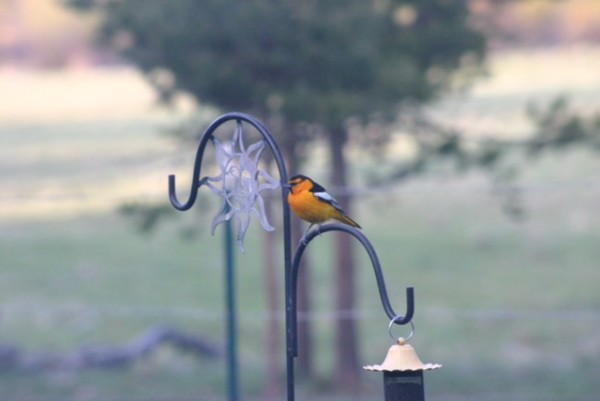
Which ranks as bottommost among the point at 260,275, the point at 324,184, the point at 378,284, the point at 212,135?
the point at 378,284

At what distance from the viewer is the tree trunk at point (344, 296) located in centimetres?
908

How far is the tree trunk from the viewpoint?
357 inches

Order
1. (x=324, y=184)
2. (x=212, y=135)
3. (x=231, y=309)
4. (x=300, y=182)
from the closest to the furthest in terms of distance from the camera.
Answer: (x=212, y=135)
(x=300, y=182)
(x=231, y=309)
(x=324, y=184)

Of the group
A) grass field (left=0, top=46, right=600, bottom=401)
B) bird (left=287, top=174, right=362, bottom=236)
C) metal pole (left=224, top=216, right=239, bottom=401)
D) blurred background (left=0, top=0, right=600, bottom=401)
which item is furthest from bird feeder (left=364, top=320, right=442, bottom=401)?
grass field (left=0, top=46, right=600, bottom=401)

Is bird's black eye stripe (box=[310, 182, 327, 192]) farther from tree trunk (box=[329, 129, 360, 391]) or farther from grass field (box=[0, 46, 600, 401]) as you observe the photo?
tree trunk (box=[329, 129, 360, 391])

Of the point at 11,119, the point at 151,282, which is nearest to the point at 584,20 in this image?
the point at 151,282

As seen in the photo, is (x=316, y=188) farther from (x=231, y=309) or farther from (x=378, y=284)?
(x=231, y=309)

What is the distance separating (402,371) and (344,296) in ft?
22.3

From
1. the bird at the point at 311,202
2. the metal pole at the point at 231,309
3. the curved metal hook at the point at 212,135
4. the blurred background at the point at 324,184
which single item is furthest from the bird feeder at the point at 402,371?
the blurred background at the point at 324,184

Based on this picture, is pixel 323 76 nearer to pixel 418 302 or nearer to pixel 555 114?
pixel 555 114

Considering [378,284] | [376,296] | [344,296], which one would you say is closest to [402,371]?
[378,284]

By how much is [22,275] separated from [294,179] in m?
11.9

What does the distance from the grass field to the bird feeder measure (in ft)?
14.4

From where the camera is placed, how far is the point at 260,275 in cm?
1409
